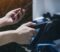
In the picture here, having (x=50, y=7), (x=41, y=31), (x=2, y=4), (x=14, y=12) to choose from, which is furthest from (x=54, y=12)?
(x=2, y=4)

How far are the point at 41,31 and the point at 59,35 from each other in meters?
0.13

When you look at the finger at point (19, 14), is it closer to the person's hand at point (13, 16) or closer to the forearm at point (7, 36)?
the person's hand at point (13, 16)

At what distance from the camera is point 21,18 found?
3.52ft

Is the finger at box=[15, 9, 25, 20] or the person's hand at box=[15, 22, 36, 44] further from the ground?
the finger at box=[15, 9, 25, 20]

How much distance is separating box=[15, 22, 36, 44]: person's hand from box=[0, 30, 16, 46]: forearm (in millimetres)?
35

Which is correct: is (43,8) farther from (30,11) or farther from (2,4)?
(2,4)

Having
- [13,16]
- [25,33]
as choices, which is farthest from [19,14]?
[25,33]

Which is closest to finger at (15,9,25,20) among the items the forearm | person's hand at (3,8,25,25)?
person's hand at (3,8,25,25)

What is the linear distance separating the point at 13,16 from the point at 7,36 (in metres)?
0.16

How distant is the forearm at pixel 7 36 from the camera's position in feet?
3.34

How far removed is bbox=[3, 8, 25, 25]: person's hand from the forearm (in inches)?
2.9

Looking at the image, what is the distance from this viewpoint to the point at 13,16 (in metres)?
1.05

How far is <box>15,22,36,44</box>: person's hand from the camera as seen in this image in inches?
39.9

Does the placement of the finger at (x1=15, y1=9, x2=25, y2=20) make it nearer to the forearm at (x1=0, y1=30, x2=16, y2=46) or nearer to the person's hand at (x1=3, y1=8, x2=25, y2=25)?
the person's hand at (x1=3, y1=8, x2=25, y2=25)
